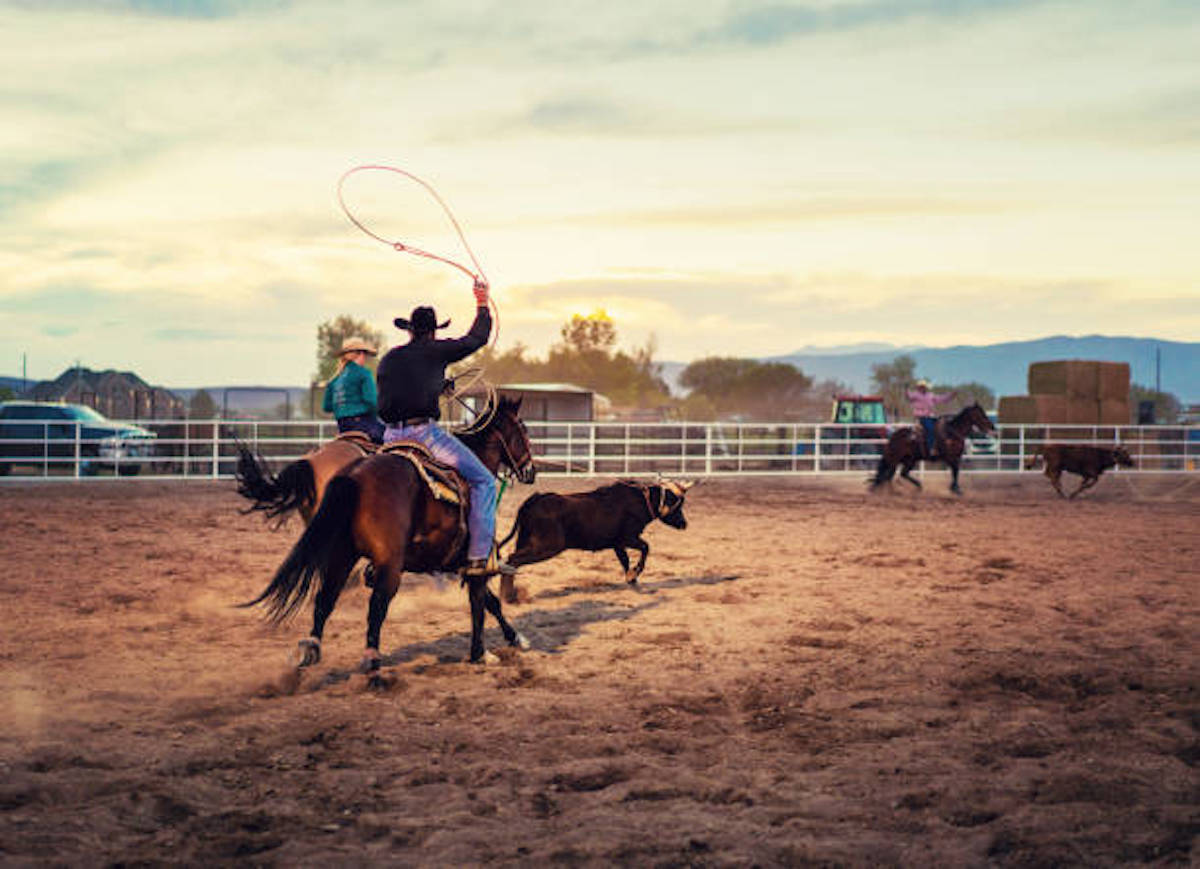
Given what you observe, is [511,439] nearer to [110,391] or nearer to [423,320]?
[423,320]

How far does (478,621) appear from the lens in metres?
5.91

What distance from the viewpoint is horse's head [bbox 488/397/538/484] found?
6.47 metres

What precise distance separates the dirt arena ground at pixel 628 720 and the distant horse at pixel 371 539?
375 millimetres

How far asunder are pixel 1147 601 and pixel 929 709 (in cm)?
369

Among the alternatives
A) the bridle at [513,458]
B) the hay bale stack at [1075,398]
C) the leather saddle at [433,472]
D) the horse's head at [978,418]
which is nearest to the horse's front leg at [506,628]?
the leather saddle at [433,472]

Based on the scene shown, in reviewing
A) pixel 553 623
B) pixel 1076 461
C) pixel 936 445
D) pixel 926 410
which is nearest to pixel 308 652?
pixel 553 623

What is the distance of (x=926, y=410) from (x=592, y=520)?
11.4 metres

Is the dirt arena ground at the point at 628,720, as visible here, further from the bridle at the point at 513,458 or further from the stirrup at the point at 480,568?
the bridle at the point at 513,458

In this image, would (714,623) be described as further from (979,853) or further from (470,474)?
(979,853)

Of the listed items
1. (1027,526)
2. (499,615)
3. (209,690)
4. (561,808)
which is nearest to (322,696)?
(209,690)

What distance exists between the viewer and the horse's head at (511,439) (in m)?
6.47

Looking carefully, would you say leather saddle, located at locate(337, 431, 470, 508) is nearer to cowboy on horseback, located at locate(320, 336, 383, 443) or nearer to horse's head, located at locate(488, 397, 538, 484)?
horse's head, located at locate(488, 397, 538, 484)

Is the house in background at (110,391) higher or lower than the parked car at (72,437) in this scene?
higher

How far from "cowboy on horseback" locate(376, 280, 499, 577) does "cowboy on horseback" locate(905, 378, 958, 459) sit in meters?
13.0
